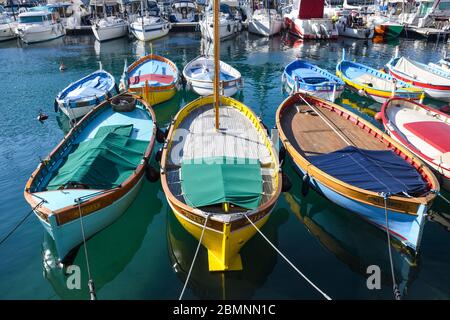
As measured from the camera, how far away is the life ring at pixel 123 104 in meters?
21.6

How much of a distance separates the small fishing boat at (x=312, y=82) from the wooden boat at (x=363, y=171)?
6576 millimetres

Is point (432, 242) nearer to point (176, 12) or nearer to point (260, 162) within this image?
point (260, 162)

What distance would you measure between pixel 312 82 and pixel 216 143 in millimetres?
15851

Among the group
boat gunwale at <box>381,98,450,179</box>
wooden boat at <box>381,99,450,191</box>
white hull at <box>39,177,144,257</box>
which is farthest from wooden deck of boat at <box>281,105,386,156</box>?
white hull at <box>39,177,144,257</box>

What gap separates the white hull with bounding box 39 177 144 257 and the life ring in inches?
335

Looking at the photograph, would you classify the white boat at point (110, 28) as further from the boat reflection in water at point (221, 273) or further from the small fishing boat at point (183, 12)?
the boat reflection in water at point (221, 273)

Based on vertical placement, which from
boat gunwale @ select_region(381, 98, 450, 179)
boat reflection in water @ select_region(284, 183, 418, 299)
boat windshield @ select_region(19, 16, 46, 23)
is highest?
boat windshield @ select_region(19, 16, 46, 23)

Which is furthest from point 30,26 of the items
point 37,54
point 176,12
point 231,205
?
point 231,205

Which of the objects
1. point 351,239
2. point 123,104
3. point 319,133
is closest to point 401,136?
point 319,133

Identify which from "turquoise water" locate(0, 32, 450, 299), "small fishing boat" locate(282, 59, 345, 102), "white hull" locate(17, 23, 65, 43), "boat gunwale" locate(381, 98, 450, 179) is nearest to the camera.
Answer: "turquoise water" locate(0, 32, 450, 299)

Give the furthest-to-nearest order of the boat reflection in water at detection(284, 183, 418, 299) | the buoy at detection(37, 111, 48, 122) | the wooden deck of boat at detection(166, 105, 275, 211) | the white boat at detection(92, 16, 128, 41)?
the white boat at detection(92, 16, 128, 41) → the buoy at detection(37, 111, 48, 122) → the wooden deck of boat at detection(166, 105, 275, 211) → the boat reflection in water at detection(284, 183, 418, 299)

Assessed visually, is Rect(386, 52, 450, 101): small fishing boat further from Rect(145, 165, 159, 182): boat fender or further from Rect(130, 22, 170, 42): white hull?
Rect(130, 22, 170, 42): white hull

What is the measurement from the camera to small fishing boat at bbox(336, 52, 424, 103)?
2655 centimetres

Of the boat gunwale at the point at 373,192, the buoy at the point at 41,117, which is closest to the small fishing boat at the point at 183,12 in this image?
the buoy at the point at 41,117
